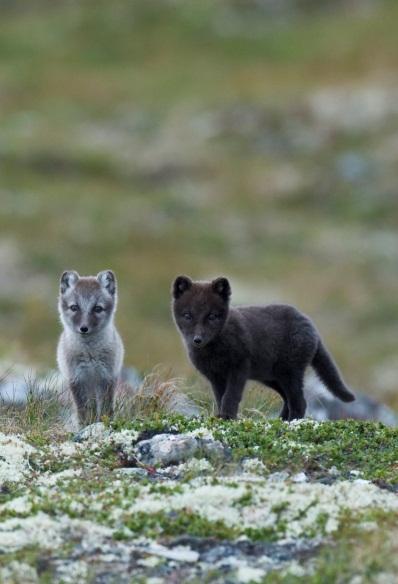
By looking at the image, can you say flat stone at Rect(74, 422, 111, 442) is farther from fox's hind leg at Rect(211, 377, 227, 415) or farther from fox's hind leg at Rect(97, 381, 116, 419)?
fox's hind leg at Rect(211, 377, 227, 415)

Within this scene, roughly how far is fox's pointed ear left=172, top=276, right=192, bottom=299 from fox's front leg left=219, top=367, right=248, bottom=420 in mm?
1018

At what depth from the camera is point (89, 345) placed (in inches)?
590

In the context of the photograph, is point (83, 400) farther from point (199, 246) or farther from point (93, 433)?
point (199, 246)

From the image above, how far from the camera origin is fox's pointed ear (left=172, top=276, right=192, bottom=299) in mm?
14734

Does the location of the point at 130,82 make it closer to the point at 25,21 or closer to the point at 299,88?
the point at 299,88

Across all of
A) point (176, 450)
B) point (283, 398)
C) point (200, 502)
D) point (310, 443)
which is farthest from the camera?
point (283, 398)

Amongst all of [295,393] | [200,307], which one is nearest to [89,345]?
[200,307]

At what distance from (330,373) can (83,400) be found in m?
3.00

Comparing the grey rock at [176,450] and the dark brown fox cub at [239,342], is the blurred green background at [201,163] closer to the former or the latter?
the dark brown fox cub at [239,342]

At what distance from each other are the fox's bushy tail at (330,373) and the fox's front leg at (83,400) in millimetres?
2787

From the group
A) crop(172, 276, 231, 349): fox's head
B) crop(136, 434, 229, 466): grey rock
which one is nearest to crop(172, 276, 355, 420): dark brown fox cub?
crop(172, 276, 231, 349): fox's head

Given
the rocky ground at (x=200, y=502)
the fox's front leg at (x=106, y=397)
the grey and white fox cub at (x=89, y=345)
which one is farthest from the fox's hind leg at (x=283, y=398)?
the rocky ground at (x=200, y=502)

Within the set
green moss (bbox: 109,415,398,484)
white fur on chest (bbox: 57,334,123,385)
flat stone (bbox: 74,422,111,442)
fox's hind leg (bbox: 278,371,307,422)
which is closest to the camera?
green moss (bbox: 109,415,398,484)

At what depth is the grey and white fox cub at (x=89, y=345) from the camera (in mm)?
14789
